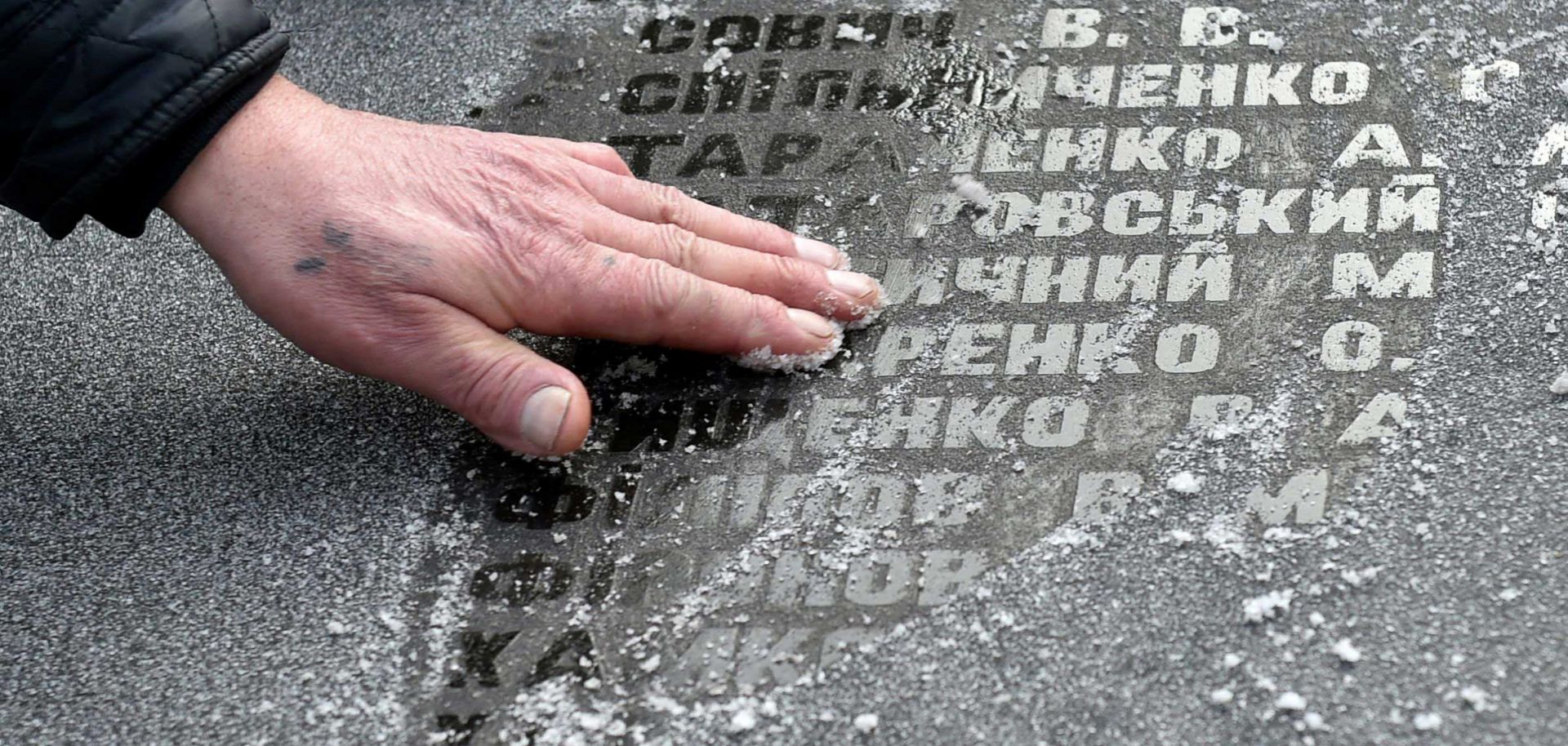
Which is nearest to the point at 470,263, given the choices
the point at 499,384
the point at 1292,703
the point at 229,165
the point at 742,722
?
the point at 499,384

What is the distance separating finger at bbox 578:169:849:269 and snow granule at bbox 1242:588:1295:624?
1.52 ft

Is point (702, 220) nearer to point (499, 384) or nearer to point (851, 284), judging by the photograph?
point (851, 284)

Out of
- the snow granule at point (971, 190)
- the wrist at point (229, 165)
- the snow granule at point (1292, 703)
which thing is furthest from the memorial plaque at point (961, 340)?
the wrist at point (229, 165)

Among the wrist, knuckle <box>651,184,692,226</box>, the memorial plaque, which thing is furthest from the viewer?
knuckle <box>651,184,692,226</box>

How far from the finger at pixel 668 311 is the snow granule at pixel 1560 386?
56 centimetres

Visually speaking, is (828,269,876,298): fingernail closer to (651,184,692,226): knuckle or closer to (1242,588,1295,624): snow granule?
(651,184,692,226): knuckle

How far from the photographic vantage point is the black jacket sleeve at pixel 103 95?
1122mm

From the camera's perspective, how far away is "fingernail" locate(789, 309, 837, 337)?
1197 millimetres

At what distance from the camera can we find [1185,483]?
42.3 inches

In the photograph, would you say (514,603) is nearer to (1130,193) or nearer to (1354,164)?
(1130,193)

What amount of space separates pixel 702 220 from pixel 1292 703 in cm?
63

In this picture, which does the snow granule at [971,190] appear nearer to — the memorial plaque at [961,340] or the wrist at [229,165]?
the memorial plaque at [961,340]

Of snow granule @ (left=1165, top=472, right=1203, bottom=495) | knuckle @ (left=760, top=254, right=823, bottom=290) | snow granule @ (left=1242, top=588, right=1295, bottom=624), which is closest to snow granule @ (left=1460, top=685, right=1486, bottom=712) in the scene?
snow granule @ (left=1242, top=588, right=1295, bottom=624)

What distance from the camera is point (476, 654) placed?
41.5 inches
